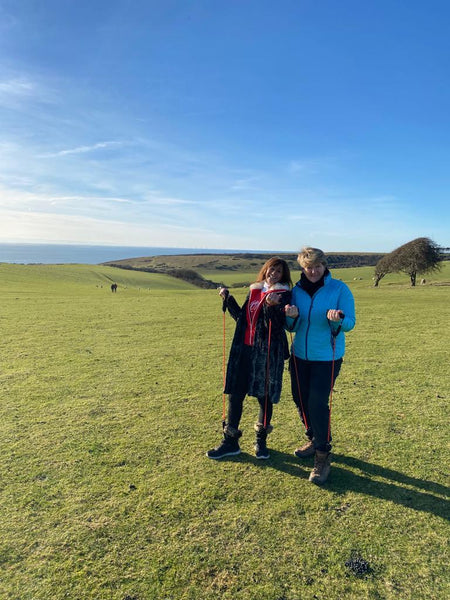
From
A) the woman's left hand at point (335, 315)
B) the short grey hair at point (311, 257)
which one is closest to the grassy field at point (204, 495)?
the woman's left hand at point (335, 315)

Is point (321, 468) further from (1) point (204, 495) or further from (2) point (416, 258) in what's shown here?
(2) point (416, 258)

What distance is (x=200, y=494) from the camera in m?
3.78

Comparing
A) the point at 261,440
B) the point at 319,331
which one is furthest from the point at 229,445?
the point at 319,331

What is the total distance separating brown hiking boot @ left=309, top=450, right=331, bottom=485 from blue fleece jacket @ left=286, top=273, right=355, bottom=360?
1091 mm

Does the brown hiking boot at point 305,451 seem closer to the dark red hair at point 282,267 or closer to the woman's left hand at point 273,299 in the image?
the woman's left hand at point 273,299

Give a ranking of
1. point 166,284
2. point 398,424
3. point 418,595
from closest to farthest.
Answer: point 418,595
point 398,424
point 166,284

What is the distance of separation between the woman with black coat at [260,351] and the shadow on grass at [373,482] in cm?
30

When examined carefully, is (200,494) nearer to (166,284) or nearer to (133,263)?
(166,284)

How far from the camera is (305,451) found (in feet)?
15.0

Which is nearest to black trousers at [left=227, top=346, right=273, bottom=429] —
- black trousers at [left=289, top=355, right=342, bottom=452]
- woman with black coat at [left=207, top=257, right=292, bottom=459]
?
woman with black coat at [left=207, top=257, right=292, bottom=459]

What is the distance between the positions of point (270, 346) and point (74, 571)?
2824 millimetres

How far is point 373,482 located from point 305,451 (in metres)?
0.86

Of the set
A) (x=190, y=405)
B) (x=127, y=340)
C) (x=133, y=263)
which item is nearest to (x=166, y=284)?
(x=127, y=340)

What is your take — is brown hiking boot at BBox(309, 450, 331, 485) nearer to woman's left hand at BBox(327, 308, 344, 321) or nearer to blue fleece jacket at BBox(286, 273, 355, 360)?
blue fleece jacket at BBox(286, 273, 355, 360)
